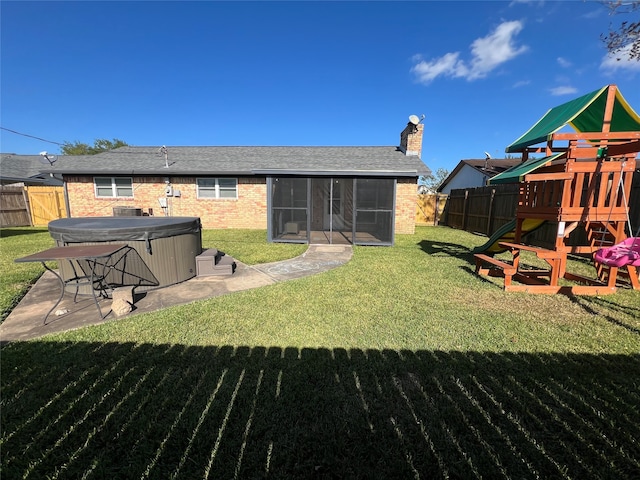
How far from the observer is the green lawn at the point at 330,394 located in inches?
72.4

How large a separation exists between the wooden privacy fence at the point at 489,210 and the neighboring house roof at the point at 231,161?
140 inches

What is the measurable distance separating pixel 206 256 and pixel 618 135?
7.67 metres

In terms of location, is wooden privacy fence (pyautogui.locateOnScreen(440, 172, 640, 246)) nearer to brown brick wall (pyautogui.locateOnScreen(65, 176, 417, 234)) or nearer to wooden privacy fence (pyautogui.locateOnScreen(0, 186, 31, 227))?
brown brick wall (pyautogui.locateOnScreen(65, 176, 417, 234))

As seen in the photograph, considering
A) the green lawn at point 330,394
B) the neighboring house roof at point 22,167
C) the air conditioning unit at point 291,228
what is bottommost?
the green lawn at point 330,394

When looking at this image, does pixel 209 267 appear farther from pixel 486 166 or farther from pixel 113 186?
pixel 486 166

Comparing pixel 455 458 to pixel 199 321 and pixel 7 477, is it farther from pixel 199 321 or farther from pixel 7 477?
pixel 199 321

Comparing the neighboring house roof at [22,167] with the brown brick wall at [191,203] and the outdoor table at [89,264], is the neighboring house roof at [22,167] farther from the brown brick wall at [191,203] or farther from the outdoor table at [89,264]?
the outdoor table at [89,264]

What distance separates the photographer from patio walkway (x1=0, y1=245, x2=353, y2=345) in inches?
142

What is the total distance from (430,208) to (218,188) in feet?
43.3

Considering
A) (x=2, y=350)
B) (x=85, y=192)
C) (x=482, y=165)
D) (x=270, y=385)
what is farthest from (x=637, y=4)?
(x=85, y=192)

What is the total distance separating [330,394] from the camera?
7.91 feet

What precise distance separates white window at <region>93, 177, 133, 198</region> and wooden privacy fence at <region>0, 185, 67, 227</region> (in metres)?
3.09

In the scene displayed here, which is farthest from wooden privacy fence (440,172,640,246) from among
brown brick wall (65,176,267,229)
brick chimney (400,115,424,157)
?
brown brick wall (65,176,267,229)

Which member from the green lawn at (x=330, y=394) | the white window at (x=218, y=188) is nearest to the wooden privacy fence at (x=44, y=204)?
the white window at (x=218, y=188)
